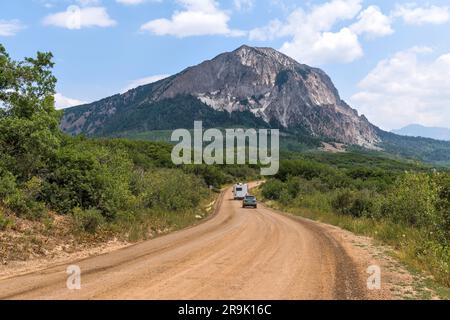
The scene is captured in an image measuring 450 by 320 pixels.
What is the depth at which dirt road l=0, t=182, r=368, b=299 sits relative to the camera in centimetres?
886

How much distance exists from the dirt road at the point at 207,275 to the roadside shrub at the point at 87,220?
269cm

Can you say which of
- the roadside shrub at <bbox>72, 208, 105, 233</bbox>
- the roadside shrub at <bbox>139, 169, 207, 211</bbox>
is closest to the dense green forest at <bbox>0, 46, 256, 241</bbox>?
the roadside shrub at <bbox>72, 208, 105, 233</bbox>

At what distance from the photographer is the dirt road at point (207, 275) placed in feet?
29.1

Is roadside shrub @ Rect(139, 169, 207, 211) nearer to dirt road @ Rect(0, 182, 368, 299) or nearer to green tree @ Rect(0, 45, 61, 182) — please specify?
green tree @ Rect(0, 45, 61, 182)

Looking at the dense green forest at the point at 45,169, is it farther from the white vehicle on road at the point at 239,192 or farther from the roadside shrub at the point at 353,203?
the white vehicle on road at the point at 239,192

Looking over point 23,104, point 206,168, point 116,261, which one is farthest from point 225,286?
point 206,168

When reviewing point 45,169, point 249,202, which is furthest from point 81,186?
point 249,202

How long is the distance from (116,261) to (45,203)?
24.7 ft

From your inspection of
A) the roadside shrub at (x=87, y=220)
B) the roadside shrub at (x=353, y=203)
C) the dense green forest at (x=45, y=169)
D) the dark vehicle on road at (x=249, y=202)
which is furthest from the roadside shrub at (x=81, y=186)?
the dark vehicle on road at (x=249, y=202)

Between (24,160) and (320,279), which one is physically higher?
(24,160)

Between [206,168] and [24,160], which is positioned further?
[206,168]

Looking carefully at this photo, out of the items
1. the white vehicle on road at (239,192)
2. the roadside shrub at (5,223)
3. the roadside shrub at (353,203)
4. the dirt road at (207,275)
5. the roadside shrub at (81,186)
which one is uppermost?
the roadside shrub at (81,186)
